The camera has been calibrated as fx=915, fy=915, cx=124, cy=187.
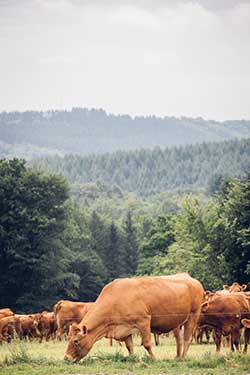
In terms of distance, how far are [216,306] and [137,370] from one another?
5130mm

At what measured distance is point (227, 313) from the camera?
23.0 metres

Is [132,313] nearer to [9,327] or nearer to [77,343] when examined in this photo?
[77,343]

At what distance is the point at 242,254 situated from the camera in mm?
52312

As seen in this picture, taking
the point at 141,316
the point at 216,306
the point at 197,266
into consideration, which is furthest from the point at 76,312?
the point at 197,266

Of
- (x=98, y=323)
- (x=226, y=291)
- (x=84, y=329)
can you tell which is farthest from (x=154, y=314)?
(x=226, y=291)

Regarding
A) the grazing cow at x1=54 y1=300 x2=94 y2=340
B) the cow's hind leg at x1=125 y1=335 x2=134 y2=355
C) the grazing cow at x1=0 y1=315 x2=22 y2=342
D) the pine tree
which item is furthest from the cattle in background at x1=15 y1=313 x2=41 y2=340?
the pine tree

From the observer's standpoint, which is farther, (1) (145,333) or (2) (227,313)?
(2) (227,313)

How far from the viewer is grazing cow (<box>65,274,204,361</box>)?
20.4m

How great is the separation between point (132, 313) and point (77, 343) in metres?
1.40

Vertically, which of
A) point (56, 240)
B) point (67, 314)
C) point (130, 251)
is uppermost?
point (67, 314)

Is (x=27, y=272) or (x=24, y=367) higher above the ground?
(x=24, y=367)

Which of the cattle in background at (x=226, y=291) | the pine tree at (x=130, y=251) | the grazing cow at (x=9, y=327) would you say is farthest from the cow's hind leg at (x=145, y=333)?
the pine tree at (x=130, y=251)

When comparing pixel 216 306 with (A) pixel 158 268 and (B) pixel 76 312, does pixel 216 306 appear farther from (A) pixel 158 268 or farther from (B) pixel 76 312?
(A) pixel 158 268

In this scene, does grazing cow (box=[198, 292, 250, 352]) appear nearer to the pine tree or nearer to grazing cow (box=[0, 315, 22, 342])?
grazing cow (box=[0, 315, 22, 342])
